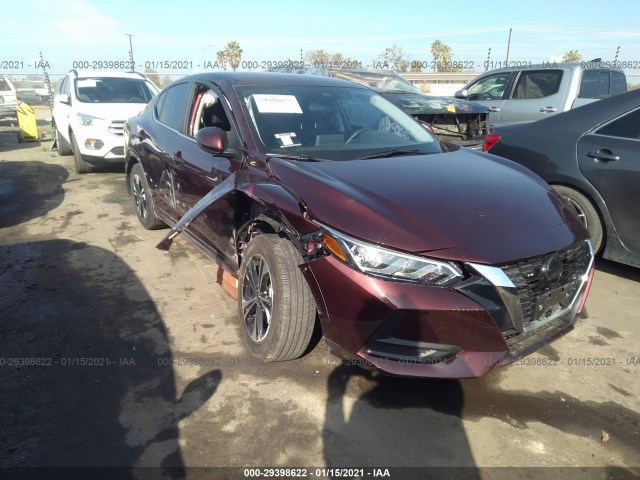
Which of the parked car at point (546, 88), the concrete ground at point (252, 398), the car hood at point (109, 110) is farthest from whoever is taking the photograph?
the car hood at point (109, 110)

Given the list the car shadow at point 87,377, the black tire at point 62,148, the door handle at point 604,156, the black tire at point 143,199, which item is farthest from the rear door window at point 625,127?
the black tire at point 62,148

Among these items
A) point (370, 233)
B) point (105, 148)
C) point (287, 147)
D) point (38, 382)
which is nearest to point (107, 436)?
point (38, 382)

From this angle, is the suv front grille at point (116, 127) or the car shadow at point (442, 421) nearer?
the car shadow at point (442, 421)

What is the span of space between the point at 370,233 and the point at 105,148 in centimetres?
692

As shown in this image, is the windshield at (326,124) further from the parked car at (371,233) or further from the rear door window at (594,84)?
the rear door window at (594,84)

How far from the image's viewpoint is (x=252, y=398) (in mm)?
2623

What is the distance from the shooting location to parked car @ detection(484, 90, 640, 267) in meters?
3.82

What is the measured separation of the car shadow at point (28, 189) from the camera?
6047 millimetres

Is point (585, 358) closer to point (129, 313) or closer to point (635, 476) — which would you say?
point (635, 476)

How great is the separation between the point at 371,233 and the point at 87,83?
853 cm

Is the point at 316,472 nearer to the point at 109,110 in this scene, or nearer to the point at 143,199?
the point at 143,199

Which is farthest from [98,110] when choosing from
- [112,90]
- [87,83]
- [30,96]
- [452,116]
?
[30,96]

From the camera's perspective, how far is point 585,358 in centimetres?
306

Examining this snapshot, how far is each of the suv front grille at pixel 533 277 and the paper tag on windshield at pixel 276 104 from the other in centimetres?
190
